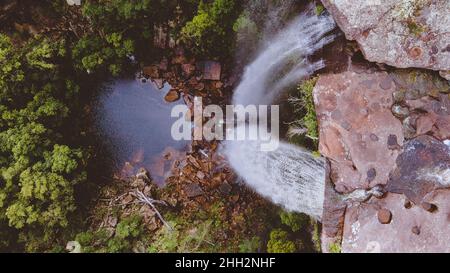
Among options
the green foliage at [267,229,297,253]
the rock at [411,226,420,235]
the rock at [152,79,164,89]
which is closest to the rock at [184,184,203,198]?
the green foliage at [267,229,297,253]

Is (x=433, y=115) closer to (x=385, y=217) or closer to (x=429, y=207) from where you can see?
(x=429, y=207)

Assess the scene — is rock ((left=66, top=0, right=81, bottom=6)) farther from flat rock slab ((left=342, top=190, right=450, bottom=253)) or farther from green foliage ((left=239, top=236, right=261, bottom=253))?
flat rock slab ((left=342, top=190, right=450, bottom=253))

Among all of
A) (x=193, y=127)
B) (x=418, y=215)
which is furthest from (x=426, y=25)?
(x=193, y=127)

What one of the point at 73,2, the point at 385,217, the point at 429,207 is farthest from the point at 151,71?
the point at 429,207

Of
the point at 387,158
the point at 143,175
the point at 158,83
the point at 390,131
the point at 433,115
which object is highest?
the point at 158,83

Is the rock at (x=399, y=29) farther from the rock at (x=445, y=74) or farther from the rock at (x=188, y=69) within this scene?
the rock at (x=188, y=69)
